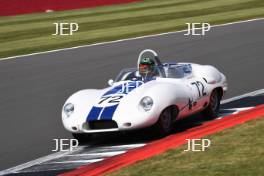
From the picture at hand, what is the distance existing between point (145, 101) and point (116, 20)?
17.5m

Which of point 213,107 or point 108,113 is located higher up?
point 108,113

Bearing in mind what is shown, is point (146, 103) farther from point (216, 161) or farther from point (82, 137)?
point (216, 161)

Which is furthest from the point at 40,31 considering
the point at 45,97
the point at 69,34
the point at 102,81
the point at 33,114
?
the point at 33,114

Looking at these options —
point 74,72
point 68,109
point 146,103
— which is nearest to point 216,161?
point 146,103

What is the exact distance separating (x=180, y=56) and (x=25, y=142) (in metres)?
8.80

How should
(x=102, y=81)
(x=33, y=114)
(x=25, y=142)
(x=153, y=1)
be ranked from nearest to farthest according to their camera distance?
(x=25, y=142), (x=33, y=114), (x=102, y=81), (x=153, y=1)

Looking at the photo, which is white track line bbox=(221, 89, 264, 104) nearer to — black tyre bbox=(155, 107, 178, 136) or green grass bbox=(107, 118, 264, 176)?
black tyre bbox=(155, 107, 178, 136)

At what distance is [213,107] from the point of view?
12.2m

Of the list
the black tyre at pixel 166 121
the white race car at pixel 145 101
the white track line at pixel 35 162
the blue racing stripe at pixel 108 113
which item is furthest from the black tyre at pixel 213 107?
the white track line at pixel 35 162

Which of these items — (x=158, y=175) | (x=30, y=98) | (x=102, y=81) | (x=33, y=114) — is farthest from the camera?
(x=102, y=81)

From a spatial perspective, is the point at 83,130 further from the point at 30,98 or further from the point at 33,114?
the point at 30,98

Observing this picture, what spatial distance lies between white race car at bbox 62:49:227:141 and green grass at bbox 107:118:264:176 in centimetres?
107

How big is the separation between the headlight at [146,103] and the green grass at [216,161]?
3.52 feet

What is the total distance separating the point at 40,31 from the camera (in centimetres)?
2602
